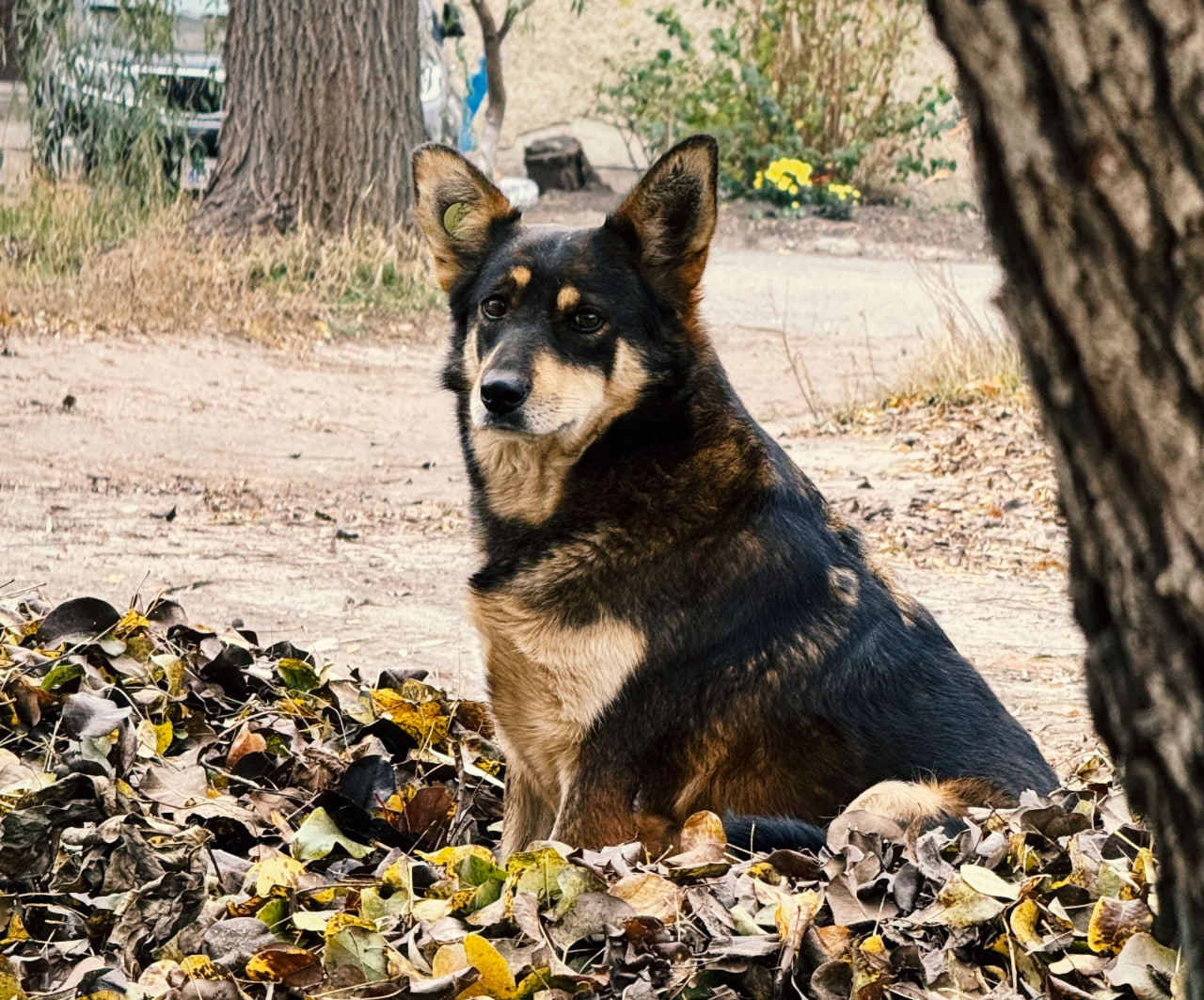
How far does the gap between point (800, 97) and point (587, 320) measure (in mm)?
15868

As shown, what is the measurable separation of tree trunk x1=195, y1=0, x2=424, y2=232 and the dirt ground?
4.92ft

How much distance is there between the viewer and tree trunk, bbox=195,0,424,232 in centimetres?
1181

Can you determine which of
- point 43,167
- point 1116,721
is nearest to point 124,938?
point 1116,721

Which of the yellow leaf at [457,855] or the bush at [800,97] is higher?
the yellow leaf at [457,855]

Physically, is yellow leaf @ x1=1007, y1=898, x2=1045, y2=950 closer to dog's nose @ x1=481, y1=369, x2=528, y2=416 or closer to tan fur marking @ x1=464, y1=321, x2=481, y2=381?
dog's nose @ x1=481, y1=369, x2=528, y2=416

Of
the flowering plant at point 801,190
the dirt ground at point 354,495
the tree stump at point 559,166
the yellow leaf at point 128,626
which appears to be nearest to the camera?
the yellow leaf at point 128,626

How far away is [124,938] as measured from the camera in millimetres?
2807

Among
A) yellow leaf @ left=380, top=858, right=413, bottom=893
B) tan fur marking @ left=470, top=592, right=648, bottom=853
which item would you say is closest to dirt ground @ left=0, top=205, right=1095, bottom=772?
tan fur marking @ left=470, top=592, right=648, bottom=853

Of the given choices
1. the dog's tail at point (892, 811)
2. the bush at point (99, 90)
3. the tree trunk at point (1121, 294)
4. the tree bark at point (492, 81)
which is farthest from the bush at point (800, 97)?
the tree trunk at point (1121, 294)

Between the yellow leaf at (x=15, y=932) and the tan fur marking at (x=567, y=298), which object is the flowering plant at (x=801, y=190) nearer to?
the tan fur marking at (x=567, y=298)

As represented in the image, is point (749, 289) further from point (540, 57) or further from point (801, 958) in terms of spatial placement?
point (801, 958)

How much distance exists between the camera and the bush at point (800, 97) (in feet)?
61.6

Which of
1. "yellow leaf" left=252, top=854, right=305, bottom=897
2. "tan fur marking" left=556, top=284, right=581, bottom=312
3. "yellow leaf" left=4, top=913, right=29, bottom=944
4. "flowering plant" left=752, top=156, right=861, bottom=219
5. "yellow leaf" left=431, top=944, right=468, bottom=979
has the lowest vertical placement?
"flowering plant" left=752, top=156, right=861, bottom=219

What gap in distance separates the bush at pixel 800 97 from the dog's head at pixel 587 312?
48.7 ft
